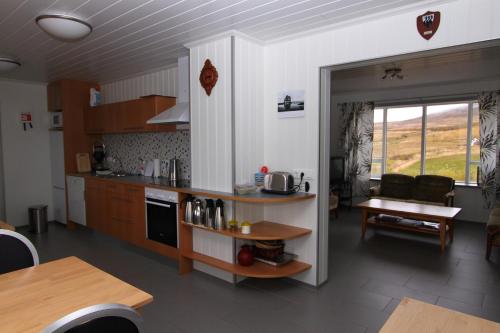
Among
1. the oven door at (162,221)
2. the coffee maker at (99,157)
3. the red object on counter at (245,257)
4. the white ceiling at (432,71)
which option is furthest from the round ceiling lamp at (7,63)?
A: the white ceiling at (432,71)

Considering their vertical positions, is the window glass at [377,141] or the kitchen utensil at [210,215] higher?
the window glass at [377,141]

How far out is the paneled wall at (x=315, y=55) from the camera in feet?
7.02

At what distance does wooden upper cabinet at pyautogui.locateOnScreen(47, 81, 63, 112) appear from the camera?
5.03m

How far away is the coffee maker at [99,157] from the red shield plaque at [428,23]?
4.76m

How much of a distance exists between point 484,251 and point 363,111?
3415 mm

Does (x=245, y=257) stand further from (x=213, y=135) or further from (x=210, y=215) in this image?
(x=213, y=135)

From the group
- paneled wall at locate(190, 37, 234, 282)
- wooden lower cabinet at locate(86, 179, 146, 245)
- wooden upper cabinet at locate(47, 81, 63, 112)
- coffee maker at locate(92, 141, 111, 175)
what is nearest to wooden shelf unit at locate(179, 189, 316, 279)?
paneled wall at locate(190, 37, 234, 282)

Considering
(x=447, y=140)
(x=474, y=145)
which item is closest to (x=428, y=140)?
(x=447, y=140)

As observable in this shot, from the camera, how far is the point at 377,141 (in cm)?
669

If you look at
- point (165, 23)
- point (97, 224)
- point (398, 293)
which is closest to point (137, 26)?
point (165, 23)

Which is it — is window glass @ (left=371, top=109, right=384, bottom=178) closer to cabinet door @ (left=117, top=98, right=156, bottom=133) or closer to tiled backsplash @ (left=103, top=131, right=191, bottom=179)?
tiled backsplash @ (left=103, top=131, right=191, bottom=179)

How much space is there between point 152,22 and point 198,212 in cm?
179

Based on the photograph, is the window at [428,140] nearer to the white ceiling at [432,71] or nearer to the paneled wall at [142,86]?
the white ceiling at [432,71]

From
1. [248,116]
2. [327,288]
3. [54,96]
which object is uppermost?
[54,96]
